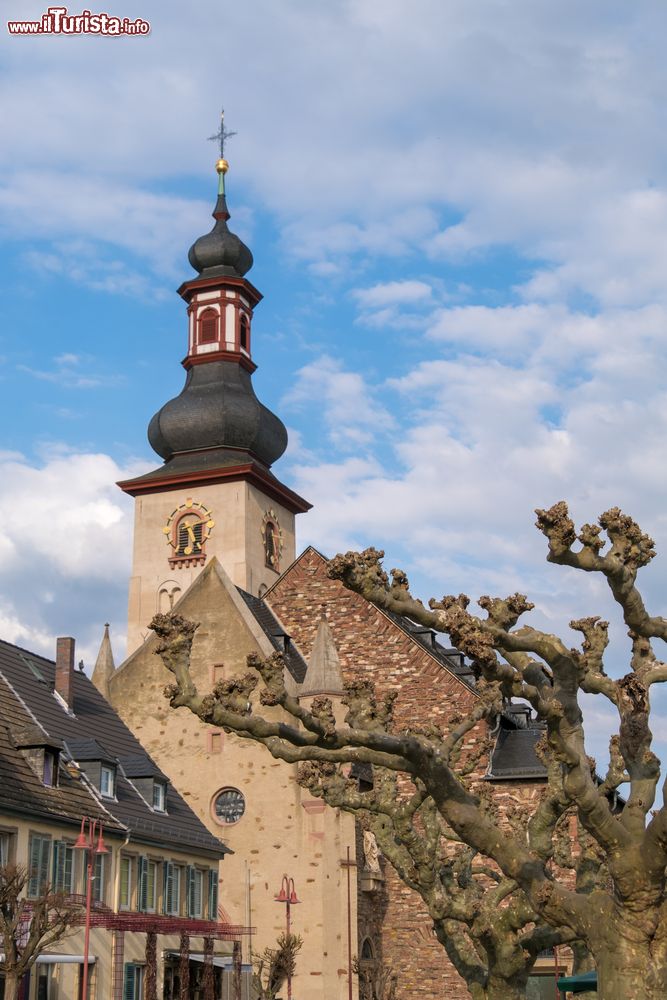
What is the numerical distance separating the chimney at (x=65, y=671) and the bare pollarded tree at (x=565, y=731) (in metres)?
21.3

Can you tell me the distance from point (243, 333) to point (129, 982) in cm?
4291

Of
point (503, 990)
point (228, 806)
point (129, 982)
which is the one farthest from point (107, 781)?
point (503, 990)

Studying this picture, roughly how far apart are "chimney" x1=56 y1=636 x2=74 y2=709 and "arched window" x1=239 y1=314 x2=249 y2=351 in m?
34.6

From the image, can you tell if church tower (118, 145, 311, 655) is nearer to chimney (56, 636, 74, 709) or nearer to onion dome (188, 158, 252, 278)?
onion dome (188, 158, 252, 278)

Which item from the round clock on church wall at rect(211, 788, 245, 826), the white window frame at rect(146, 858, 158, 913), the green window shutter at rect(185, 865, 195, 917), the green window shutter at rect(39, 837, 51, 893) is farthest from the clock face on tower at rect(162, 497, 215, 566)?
the green window shutter at rect(39, 837, 51, 893)

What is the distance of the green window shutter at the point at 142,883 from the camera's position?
32.8 meters

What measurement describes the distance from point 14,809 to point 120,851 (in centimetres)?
489

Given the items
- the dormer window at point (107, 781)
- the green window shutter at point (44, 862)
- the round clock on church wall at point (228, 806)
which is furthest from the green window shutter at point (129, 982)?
the round clock on church wall at point (228, 806)

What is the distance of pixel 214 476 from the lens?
6412 centimetres

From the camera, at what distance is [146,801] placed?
3584 centimetres

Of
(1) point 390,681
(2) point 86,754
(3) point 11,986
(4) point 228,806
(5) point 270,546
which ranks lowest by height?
(3) point 11,986

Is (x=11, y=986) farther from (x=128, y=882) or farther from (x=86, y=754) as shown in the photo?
(x=86, y=754)

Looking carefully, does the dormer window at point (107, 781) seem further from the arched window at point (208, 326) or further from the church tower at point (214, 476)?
the arched window at point (208, 326)

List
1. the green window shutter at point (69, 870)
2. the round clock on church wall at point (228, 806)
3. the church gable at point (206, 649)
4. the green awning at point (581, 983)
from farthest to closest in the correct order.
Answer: the church gable at point (206, 649)
the round clock on church wall at point (228, 806)
the green window shutter at point (69, 870)
the green awning at point (581, 983)
